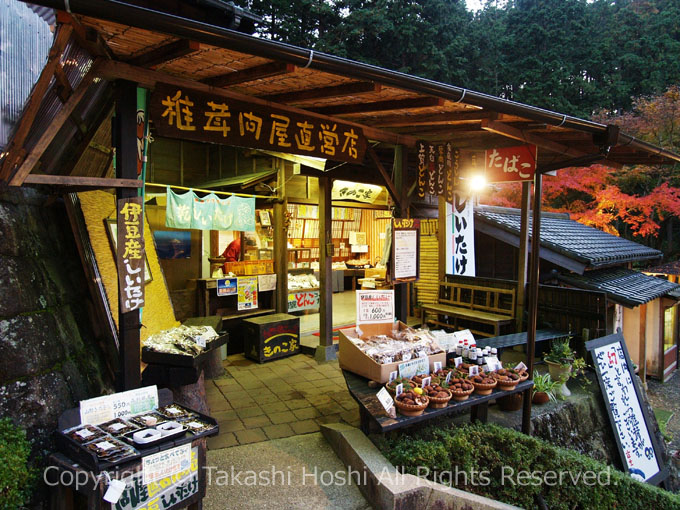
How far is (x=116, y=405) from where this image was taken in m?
3.80

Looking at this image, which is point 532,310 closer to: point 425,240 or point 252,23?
point 425,240

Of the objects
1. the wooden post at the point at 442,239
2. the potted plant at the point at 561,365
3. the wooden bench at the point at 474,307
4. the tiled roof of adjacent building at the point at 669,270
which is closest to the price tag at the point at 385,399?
the potted plant at the point at 561,365

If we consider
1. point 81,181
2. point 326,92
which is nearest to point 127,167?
point 81,181

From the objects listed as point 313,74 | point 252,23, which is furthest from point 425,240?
point 313,74

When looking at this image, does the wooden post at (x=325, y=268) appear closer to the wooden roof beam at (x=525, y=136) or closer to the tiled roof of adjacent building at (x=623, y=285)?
the wooden roof beam at (x=525, y=136)

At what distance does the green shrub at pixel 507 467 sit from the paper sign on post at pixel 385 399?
1.90 ft

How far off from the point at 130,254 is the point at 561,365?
24.7 feet

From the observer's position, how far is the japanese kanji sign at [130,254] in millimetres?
4160

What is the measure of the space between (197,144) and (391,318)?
34.0 ft

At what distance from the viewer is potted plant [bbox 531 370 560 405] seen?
698 cm

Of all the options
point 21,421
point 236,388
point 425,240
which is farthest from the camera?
point 425,240

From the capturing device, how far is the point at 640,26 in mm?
25125

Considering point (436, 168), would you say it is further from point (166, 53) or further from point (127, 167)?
point (127, 167)

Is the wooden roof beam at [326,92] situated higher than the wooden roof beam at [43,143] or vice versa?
the wooden roof beam at [326,92]
